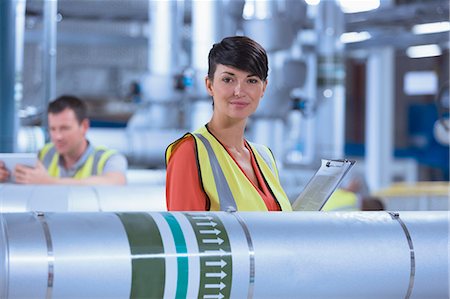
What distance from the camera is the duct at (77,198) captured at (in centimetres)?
293

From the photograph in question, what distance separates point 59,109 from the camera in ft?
12.3

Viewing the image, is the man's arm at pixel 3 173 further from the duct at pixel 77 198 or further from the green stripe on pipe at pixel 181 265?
the green stripe on pipe at pixel 181 265

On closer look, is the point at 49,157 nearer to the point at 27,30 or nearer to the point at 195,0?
the point at 195,0

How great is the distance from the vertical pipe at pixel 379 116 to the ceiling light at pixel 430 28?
18.0 inches

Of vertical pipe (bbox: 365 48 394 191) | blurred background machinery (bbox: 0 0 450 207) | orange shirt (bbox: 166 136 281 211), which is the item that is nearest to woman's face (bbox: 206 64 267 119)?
orange shirt (bbox: 166 136 281 211)

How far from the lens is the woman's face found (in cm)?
181

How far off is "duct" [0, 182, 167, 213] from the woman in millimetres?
1158

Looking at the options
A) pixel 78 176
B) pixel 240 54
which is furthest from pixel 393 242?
pixel 78 176

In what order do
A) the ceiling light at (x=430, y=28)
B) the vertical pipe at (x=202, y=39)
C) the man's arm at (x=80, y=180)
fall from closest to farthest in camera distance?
Result: the man's arm at (x=80, y=180)
the vertical pipe at (x=202, y=39)
the ceiling light at (x=430, y=28)

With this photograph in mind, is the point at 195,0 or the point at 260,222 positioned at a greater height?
the point at 195,0

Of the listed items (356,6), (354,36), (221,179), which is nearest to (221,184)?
(221,179)

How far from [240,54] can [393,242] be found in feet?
1.81

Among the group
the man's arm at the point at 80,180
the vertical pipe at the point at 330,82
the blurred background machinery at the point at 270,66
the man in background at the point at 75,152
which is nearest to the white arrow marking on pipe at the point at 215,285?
the man's arm at the point at 80,180

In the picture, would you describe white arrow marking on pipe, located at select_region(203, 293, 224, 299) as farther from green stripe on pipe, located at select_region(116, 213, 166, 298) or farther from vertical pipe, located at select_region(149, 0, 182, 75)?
vertical pipe, located at select_region(149, 0, 182, 75)
